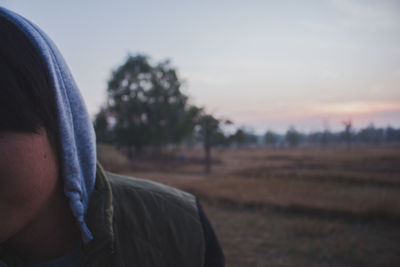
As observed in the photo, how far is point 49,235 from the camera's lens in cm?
79

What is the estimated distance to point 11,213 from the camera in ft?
2.02

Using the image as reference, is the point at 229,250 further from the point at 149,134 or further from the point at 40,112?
the point at 149,134

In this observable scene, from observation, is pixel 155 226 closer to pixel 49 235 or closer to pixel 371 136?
pixel 49 235

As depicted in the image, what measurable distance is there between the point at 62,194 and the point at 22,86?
39cm

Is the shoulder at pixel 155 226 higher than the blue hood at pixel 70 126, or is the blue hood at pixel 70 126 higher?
the blue hood at pixel 70 126

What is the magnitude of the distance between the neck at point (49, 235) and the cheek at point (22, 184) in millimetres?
119

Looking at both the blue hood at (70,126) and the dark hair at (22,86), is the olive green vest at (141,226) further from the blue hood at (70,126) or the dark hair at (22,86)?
the dark hair at (22,86)

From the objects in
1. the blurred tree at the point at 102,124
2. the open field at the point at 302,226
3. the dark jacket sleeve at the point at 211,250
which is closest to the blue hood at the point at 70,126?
the dark jacket sleeve at the point at 211,250

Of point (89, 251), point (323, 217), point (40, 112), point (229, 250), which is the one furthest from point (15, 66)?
point (323, 217)

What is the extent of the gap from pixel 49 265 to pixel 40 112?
549mm

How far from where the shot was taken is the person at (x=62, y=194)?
23.9 inches

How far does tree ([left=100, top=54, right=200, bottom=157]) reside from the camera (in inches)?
1115

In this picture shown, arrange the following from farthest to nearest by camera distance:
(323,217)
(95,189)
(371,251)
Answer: (323,217), (371,251), (95,189)

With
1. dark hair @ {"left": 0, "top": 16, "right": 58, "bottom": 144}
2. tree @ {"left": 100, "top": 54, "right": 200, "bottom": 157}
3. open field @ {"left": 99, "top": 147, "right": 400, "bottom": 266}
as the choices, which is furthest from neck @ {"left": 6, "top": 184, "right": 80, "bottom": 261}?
tree @ {"left": 100, "top": 54, "right": 200, "bottom": 157}
